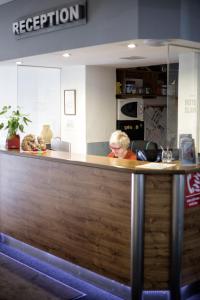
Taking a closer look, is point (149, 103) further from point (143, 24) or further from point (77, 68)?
point (143, 24)

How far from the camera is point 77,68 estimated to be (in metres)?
6.24

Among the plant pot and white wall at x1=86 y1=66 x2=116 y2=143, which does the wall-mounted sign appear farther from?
white wall at x1=86 y1=66 x2=116 y2=143

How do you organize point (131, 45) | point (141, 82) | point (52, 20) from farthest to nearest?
point (141, 82), point (52, 20), point (131, 45)

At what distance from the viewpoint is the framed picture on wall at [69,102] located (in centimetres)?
627

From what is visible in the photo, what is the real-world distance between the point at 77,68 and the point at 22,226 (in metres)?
2.65

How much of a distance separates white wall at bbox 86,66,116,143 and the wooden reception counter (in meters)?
2.14

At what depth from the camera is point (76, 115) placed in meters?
6.25

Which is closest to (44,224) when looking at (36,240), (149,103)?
(36,240)

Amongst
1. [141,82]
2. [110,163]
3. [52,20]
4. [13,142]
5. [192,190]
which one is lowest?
[192,190]

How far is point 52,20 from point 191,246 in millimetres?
2622

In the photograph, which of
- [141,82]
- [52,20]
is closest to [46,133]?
[141,82]

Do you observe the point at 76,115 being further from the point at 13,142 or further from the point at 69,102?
the point at 13,142

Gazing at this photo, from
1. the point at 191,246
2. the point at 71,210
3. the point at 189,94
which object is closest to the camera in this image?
the point at 191,246

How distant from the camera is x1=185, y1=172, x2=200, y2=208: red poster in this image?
3342mm
